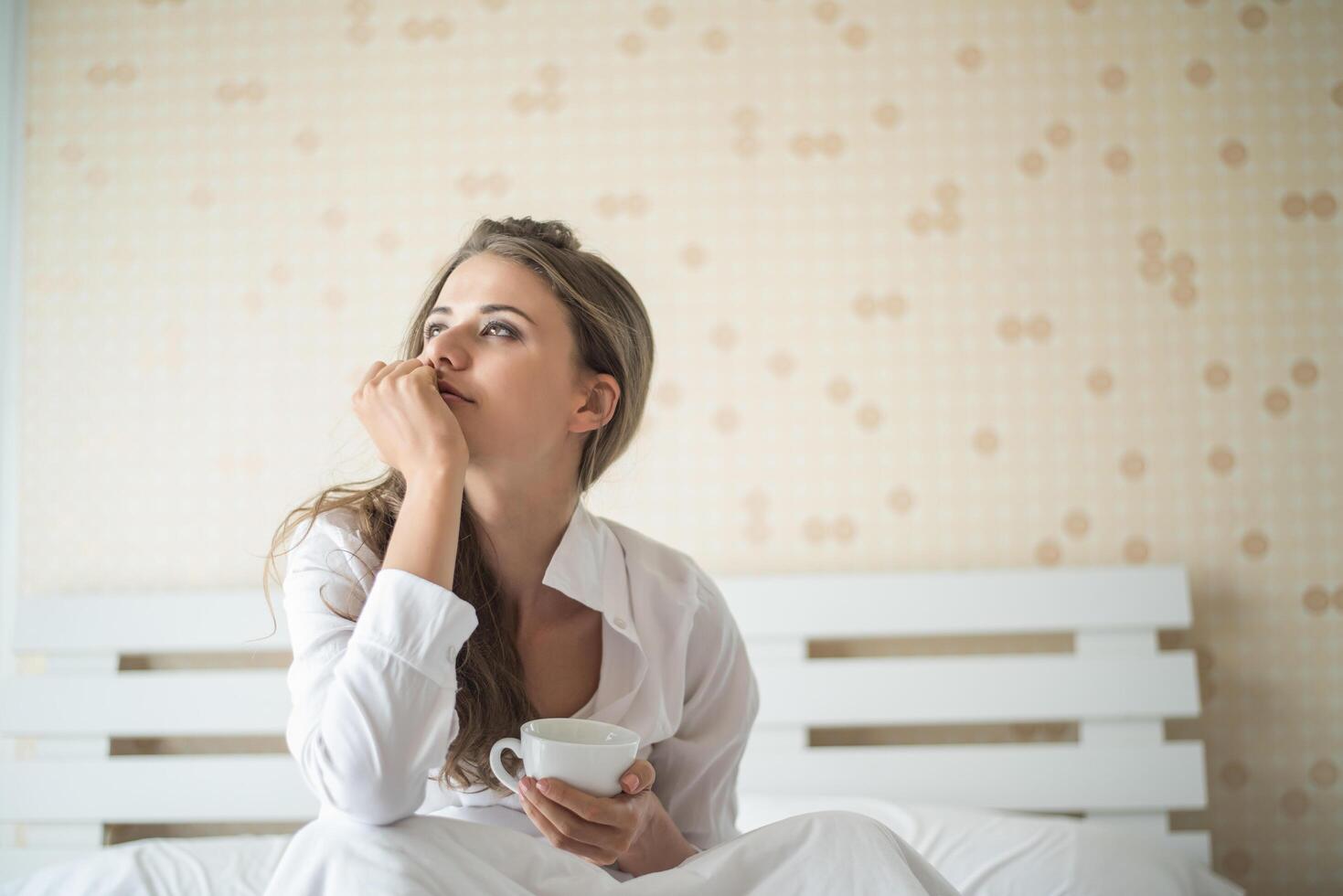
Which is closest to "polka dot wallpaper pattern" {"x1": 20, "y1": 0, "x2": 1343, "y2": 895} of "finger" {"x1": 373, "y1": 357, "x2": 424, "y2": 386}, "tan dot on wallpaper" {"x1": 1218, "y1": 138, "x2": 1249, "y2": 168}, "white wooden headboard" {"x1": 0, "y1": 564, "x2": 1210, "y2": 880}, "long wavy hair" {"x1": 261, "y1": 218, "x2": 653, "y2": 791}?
"tan dot on wallpaper" {"x1": 1218, "y1": 138, "x2": 1249, "y2": 168}

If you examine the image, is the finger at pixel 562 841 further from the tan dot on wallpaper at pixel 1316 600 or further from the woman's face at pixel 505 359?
the tan dot on wallpaper at pixel 1316 600

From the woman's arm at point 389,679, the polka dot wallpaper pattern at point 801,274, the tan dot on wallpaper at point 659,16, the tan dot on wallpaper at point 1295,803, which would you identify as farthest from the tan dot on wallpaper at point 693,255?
the tan dot on wallpaper at point 1295,803

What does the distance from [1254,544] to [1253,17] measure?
1019mm

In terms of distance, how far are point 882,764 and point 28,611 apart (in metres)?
1.62

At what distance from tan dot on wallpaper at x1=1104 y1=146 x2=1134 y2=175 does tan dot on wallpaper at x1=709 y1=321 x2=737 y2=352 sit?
797mm

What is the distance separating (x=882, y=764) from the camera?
6.07 feet

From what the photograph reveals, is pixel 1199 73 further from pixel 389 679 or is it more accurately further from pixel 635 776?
pixel 389 679

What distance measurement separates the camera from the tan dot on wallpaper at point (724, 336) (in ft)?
6.88

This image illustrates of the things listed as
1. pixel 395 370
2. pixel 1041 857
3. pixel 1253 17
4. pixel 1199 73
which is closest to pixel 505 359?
pixel 395 370

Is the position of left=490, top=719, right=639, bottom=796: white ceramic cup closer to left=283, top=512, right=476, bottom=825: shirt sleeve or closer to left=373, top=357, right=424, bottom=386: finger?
left=283, top=512, right=476, bottom=825: shirt sleeve

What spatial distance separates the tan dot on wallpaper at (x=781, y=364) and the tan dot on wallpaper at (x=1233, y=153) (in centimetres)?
91

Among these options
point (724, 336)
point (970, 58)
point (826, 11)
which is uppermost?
point (826, 11)

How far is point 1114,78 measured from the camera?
2.06 meters

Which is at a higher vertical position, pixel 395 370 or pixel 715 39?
pixel 715 39
